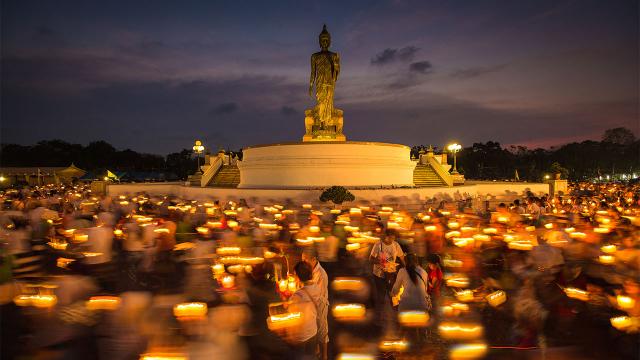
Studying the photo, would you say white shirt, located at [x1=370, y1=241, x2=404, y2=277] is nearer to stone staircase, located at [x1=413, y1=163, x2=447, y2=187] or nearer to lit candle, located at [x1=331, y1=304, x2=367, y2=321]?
lit candle, located at [x1=331, y1=304, x2=367, y2=321]

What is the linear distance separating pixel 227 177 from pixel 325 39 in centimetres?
1153

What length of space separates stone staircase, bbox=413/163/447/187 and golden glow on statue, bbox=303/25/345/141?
224 inches

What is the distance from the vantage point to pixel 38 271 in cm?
830

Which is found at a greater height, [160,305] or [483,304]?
[160,305]

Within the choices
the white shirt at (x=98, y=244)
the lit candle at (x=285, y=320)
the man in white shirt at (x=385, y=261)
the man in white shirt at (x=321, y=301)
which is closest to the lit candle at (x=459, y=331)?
the man in white shirt at (x=385, y=261)

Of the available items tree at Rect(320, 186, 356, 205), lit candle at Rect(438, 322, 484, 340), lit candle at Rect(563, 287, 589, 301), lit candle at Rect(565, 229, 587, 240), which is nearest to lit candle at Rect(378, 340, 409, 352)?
lit candle at Rect(438, 322, 484, 340)

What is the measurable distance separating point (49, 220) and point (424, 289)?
9550mm

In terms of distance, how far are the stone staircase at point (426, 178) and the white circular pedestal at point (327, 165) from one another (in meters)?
4.31

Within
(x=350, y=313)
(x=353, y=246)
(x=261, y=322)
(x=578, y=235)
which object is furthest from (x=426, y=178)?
(x=261, y=322)

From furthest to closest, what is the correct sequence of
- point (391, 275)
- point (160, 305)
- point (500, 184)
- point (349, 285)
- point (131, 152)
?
point (131, 152) → point (500, 184) → point (349, 285) → point (391, 275) → point (160, 305)

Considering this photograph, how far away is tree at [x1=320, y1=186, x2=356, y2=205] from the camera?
54.8ft

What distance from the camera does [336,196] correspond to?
16734mm

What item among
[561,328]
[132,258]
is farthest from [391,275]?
[132,258]

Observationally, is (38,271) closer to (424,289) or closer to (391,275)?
(391,275)
